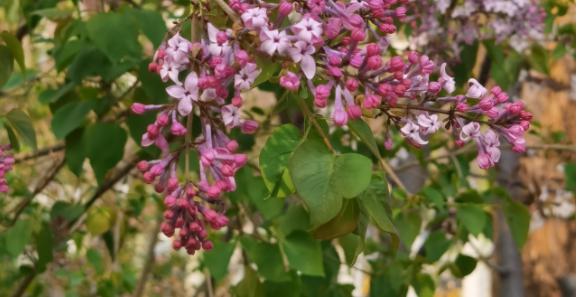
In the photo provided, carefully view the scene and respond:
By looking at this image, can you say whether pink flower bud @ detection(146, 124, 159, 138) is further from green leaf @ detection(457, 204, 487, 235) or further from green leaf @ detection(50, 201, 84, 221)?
green leaf @ detection(50, 201, 84, 221)

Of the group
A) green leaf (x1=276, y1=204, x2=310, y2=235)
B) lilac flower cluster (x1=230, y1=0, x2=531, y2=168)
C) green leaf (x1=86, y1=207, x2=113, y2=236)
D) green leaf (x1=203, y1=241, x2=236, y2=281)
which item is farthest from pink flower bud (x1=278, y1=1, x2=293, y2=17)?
green leaf (x1=86, y1=207, x2=113, y2=236)

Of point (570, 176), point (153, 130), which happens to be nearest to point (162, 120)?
point (153, 130)

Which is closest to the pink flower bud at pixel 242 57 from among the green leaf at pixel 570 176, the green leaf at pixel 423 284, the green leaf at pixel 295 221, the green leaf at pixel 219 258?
the green leaf at pixel 295 221

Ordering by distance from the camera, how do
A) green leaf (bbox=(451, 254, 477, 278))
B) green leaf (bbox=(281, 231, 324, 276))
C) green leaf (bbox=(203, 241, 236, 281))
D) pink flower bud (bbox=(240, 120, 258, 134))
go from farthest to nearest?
1. green leaf (bbox=(451, 254, 477, 278))
2. green leaf (bbox=(203, 241, 236, 281))
3. green leaf (bbox=(281, 231, 324, 276))
4. pink flower bud (bbox=(240, 120, 258, 134))

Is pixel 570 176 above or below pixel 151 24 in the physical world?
below

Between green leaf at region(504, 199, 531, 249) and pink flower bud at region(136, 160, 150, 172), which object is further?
green leaf at region(504, 199, 531, 249)

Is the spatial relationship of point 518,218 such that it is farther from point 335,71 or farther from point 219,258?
point 335,71

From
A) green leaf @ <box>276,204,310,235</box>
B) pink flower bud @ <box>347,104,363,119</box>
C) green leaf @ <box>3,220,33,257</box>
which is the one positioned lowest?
green leaf @ <box>3,220,33,257</box>

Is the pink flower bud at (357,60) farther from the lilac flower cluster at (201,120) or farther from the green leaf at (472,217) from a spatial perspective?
the green leaf at (472,217)
